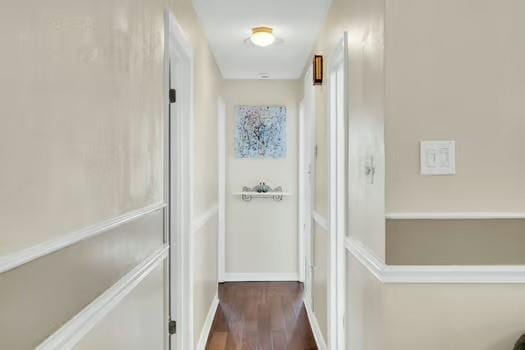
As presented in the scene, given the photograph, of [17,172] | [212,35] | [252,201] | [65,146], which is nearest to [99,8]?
[65,146]

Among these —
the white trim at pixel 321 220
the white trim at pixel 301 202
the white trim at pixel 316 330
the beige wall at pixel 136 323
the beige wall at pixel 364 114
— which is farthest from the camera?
the white trim at pixel 301 202

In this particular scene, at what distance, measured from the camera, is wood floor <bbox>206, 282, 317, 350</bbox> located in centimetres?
368

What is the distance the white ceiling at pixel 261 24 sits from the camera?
305cm

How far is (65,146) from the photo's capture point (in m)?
1.12

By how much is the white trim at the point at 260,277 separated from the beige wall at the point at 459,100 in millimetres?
4010

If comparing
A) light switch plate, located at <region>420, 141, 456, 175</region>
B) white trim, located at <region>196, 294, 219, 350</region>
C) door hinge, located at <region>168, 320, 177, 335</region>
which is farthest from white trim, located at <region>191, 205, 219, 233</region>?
light switch plate, located at <region>420, 141, 456, 175</region>

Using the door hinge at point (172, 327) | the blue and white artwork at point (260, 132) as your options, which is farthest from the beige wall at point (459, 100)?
the blue and white artwork at point (260, 132)

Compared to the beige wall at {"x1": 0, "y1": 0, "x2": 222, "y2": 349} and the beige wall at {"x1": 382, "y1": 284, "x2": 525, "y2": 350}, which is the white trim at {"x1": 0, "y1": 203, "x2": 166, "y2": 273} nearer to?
the beige wall at {"x1": 0, "y1": 0, "x2": 222, "y2": 349}

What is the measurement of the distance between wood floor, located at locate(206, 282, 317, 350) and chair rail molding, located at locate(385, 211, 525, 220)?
2.16 metres

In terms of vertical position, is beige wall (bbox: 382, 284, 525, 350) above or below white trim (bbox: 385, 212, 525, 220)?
below

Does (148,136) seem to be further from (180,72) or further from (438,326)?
(438,326)

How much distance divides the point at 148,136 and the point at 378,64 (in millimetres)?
957

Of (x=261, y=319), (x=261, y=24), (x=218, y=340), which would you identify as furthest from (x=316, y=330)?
(x=261, y=24)

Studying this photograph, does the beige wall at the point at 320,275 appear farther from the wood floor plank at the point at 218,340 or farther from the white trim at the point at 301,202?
the white trim at the point at 301,202
